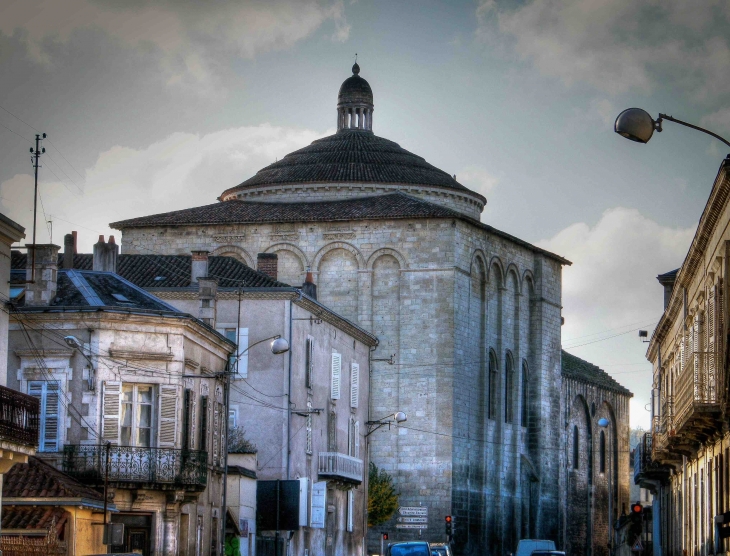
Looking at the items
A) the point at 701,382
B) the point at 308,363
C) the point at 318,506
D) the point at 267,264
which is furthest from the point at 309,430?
the point at 701,382

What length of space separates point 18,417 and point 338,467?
2947cm

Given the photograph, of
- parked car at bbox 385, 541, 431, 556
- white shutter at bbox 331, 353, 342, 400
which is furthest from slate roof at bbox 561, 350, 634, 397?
parked car at bbox 385, 541, 431, 556

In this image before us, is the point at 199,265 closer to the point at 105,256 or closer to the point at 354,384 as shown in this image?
the point at 105,256

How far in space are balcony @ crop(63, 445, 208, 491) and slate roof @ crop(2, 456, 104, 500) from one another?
4.95 ft

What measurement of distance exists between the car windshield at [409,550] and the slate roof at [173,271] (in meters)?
12.3

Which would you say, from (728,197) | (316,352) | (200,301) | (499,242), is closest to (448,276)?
(499,242)

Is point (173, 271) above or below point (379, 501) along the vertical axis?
above

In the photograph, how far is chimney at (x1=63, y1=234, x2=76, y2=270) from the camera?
52.4 m

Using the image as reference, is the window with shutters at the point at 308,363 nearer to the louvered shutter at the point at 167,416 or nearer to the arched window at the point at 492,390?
the louvered shutter at the point at 167,416

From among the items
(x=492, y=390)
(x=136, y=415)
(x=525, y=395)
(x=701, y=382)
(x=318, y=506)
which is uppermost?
(x=525, y=395)

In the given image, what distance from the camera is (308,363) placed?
54406mm

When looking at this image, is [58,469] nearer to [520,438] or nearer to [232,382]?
[232,382]

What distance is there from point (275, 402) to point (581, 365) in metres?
51.9

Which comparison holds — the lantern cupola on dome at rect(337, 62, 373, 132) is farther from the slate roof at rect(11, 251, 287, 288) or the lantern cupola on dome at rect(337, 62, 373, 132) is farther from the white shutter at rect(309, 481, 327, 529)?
the white shutter at rect(309, 481, 327, 529)
